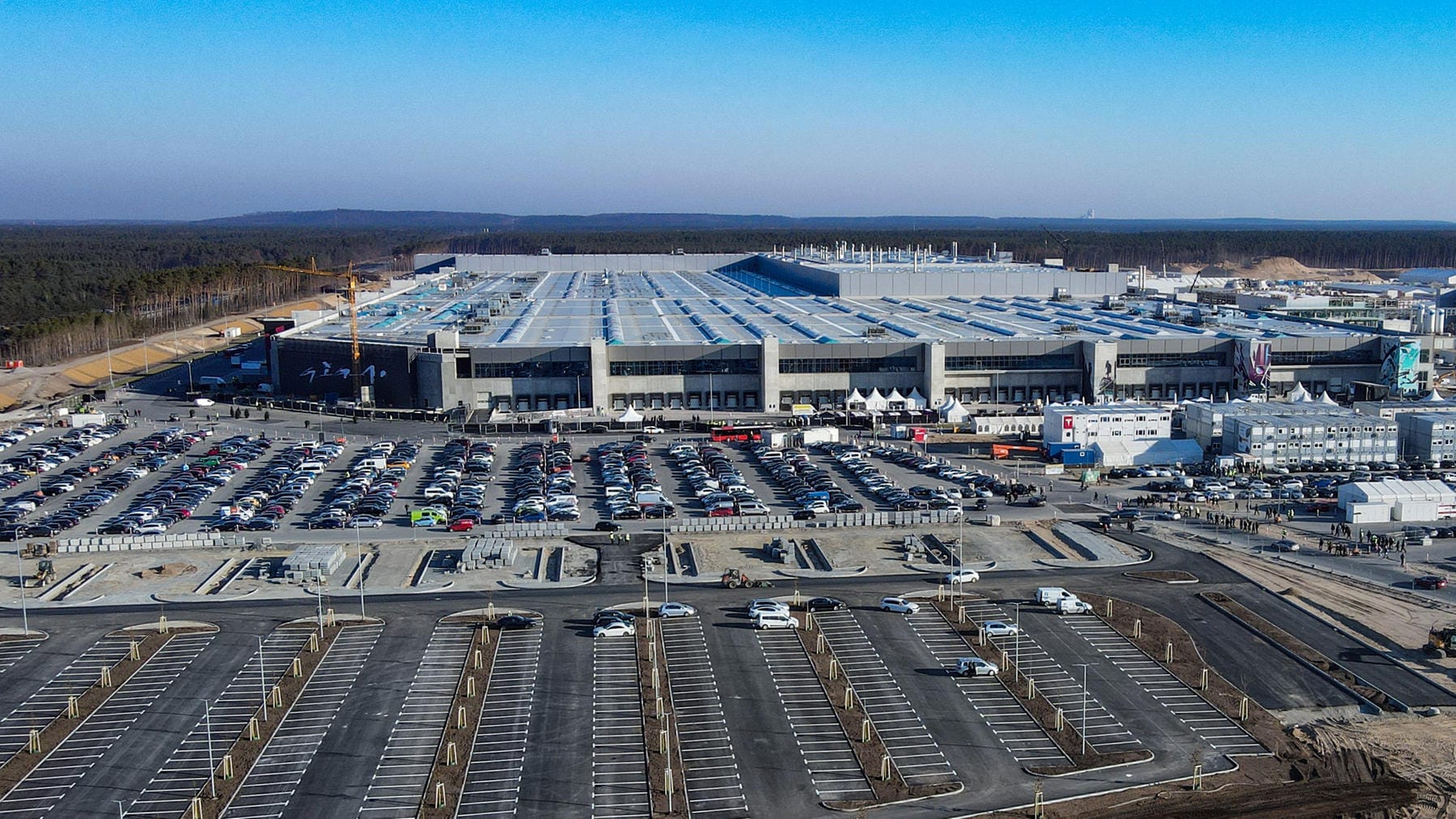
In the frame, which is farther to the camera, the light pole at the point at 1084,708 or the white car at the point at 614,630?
the white car at the point at 614,630

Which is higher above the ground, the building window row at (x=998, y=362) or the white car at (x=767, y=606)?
the building window row at (x=998, y=362)

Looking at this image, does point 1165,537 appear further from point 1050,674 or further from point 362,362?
point 362,362

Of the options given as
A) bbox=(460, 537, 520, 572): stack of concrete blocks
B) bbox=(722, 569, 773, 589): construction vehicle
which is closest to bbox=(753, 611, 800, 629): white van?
bbox=(722, 569, 773, 589): construction vehicle

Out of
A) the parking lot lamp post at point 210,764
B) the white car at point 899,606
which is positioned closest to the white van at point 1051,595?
the white car at point 899,606

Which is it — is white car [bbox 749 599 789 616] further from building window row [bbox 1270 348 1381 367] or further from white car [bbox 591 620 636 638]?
building window row [bbox 1270 348 1381 367]

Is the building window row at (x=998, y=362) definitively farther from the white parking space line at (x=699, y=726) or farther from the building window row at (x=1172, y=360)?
the white parking space line at (x=699, y=726)

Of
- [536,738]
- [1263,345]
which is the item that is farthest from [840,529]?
[1263,345]

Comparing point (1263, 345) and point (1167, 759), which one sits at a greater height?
point (1263, 345)

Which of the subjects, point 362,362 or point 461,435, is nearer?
point 461,435

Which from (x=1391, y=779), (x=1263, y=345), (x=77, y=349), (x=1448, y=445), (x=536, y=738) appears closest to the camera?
(x=1391, y=779)
